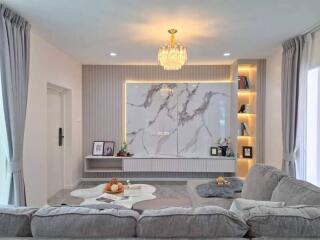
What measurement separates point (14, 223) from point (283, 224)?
1501 millimetres

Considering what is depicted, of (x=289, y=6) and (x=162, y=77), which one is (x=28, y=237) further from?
(x=162, y=77)

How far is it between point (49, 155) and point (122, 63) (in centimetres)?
242

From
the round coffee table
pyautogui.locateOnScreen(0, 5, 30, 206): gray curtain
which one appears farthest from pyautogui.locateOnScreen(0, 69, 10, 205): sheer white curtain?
the round coffee table

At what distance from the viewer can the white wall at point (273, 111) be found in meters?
4.60

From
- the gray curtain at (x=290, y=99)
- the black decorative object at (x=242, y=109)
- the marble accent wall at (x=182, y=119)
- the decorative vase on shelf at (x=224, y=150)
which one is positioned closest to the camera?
the gray curtain at (x=290, y=99)

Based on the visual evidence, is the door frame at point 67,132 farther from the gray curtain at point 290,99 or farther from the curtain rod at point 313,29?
the curtain rod at point 313,29

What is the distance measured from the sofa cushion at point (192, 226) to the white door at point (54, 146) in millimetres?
3608

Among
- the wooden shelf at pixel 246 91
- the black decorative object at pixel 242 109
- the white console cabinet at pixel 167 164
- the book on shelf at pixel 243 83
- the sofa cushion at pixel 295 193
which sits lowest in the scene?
the white console cabinet at pixel 167 164

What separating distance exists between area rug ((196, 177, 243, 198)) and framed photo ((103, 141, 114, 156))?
2687 mm

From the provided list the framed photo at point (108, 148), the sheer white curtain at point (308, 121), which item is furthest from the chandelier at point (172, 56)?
the framed photo at point (108, 148)

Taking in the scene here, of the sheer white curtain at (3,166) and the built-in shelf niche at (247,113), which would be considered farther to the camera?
the built-in shelf niche at (247,113)

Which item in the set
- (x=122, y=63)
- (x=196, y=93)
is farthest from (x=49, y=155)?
(x=196, y=93)

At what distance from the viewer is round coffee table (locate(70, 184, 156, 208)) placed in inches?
123

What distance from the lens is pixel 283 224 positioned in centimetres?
146
